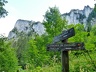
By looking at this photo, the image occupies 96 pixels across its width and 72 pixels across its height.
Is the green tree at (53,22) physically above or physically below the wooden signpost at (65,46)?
above

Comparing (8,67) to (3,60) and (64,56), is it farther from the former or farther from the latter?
(64,56)

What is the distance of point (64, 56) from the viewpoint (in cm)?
639

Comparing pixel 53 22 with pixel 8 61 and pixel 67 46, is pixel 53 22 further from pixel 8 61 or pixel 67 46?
pixel 67 46

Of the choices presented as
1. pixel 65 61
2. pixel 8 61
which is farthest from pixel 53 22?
pixel 65 61

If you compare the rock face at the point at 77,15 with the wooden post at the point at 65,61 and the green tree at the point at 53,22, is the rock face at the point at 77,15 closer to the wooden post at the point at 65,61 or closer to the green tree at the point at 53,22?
the green tree at the point at 53,22

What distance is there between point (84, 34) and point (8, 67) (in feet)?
30.7

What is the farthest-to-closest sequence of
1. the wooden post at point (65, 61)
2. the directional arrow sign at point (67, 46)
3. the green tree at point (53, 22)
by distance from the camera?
the green tree at point (53, 22), the wooden post at point (65, 61), the directional arrow sign at point (67, 46)

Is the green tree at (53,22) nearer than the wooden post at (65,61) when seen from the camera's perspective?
No

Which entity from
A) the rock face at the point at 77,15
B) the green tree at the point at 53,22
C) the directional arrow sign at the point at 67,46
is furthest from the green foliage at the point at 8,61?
the rock face at the point at 77,15

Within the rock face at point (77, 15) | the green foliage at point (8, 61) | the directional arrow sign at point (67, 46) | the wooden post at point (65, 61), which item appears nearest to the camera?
the directional arrow sign at point (67, 46)

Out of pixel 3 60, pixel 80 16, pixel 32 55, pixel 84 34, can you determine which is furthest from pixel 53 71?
pixel 80 16

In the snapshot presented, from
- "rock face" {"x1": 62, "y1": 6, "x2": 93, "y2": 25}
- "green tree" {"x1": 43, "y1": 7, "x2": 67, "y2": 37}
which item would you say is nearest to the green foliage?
"green tree" {"x1": 43, "y1": 7, "x2": 67, "y2": 37}

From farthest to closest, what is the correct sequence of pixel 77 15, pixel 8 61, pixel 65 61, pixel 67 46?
pixel 77 15 → pixel 8 61 → pixel 65 61 → pixel 67 46

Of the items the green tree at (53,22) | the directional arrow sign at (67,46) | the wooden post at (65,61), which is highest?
the green tree at (53,22)
